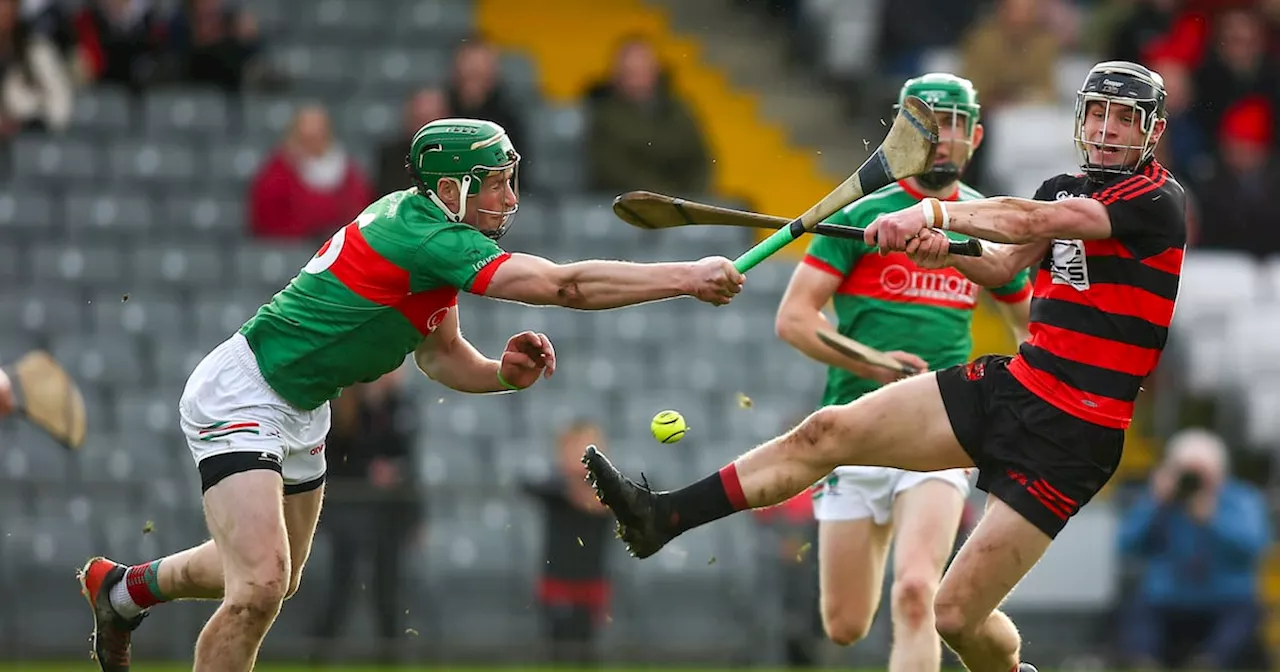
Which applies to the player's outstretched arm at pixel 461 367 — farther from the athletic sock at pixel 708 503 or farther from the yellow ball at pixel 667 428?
the athletic sock at pixel 708 503

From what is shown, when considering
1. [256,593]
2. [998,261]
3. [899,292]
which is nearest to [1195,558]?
[899,292]

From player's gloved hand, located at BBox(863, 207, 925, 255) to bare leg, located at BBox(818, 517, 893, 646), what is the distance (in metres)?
1.78

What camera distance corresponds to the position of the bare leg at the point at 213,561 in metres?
8.11

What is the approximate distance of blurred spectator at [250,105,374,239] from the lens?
14133mm

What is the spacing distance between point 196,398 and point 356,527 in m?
4.46

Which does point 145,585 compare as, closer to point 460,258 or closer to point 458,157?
point 460,258

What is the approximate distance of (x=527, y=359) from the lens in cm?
806

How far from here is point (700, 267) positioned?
24.4ft

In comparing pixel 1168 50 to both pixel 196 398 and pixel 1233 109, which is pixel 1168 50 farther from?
pixel 196 398

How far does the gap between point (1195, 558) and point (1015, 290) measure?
4.93 meters

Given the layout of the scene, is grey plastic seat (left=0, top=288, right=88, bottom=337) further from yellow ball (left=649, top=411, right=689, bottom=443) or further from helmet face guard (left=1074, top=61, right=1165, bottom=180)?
helmet face guard (left=1074, top=61, right=1165, bottom=180)

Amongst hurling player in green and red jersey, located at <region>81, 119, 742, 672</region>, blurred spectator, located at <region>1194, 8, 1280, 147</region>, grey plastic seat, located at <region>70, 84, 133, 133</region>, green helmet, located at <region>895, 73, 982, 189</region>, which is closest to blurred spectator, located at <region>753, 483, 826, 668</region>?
green helmet, located at <region>895, 73, 982, 189</region>

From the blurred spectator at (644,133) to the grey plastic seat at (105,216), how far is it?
10.6 feet

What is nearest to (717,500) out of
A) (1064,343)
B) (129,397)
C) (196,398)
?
(1064,343)
